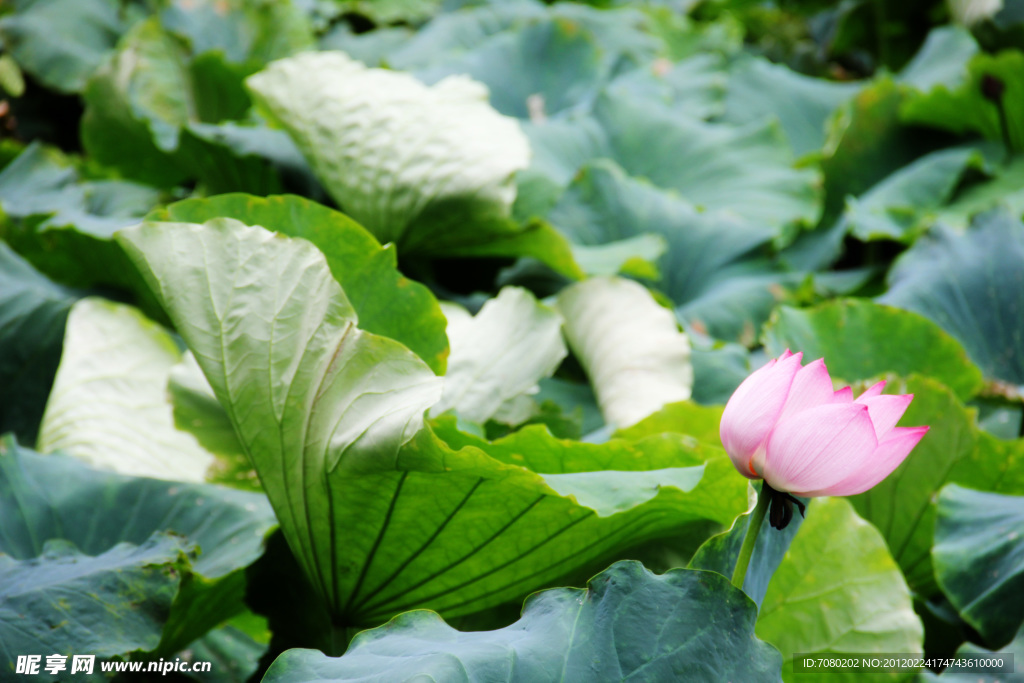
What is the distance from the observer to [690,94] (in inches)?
67.8

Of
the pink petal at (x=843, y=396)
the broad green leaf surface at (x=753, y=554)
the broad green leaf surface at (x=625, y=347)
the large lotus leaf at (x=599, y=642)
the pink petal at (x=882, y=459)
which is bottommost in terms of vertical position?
the broad green leaf surface at (x=625, y=347)

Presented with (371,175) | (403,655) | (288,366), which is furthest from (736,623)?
(371,175)

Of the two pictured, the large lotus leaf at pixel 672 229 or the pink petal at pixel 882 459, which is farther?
the large lotus leaf at pixel 672 229

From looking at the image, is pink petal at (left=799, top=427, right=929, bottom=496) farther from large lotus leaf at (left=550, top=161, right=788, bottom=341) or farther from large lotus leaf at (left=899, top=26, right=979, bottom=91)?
large lotus leaf at (left=899, top=26, right=979, bottom=91)

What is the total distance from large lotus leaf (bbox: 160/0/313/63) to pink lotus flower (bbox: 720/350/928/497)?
54.7 inches

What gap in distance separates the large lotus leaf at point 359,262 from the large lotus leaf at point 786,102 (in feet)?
4.15

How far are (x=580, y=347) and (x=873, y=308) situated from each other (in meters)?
0.35

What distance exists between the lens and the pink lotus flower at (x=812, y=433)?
443 millimetres

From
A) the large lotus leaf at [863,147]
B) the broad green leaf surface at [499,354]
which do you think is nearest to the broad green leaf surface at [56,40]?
the broad green leaf surface at [499,354]

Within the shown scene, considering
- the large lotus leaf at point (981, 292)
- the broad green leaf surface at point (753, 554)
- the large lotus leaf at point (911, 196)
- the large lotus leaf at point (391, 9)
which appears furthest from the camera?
the large lotus leaf at point (391, 9)

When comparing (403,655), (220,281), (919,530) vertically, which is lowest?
(919,530)

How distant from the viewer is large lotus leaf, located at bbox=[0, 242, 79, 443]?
3.03ft

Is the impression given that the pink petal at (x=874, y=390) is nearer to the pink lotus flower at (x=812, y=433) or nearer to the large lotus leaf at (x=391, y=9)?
the pink lotus flower at (x=812, y=433)

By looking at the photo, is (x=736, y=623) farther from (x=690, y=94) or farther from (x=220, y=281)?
(x=690, y=94)
